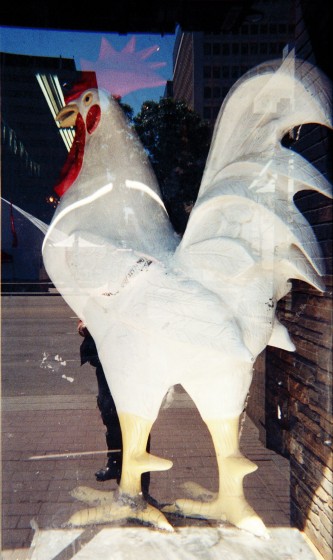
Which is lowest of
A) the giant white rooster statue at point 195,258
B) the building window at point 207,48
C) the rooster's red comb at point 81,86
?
the giant white rooster statue at point 195,258

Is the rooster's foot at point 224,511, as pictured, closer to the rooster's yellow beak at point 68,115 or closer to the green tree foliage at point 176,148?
the green tree foliage at point 176,148

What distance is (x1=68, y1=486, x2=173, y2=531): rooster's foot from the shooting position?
2.36 meters

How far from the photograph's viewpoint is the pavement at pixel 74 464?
7.54 ft

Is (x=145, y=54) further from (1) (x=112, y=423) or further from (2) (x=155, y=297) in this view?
(1) (x=112, y=423)

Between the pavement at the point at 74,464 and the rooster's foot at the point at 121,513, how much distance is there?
37 mm

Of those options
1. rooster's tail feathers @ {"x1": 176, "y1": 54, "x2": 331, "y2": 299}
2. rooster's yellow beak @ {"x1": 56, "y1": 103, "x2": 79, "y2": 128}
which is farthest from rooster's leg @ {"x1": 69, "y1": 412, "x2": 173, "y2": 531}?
rooster's yellow beak @ {"x1": 56, "y1": 103, "x2": 79, "y2": 128}

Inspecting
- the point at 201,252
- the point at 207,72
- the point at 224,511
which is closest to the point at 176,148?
the point at 207,72

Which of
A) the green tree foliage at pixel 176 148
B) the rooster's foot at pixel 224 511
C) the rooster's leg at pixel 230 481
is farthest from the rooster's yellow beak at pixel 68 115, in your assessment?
the rooster's foot at pixel 224 511

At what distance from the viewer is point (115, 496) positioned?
2.39 metres

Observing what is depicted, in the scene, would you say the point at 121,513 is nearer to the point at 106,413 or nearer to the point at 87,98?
the point at 106,413

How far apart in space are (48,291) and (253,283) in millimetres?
1072

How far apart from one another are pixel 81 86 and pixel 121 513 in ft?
7.24

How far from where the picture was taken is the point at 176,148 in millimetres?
2430

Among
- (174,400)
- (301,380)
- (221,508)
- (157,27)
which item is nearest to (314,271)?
(301,380)
